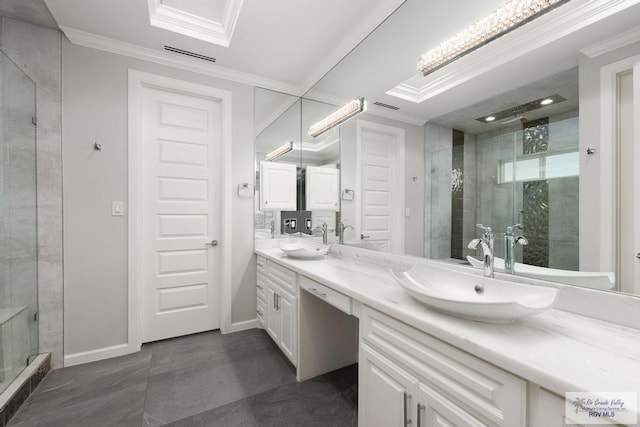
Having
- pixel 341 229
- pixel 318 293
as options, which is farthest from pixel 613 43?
pixel 341 229

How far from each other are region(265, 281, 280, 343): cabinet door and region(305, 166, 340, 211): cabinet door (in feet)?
2.99

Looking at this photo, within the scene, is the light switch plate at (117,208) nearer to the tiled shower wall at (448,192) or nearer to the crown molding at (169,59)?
the crown molding at (169,59)

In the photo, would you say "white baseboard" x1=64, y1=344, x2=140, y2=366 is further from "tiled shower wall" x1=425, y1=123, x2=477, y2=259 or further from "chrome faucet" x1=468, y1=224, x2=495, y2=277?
"chrome faucet" x1=468, y1=224, x2=495, y2=277

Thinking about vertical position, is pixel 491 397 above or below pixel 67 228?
below

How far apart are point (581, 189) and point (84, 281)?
126 inches

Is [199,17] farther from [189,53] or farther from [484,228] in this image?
[484,228]

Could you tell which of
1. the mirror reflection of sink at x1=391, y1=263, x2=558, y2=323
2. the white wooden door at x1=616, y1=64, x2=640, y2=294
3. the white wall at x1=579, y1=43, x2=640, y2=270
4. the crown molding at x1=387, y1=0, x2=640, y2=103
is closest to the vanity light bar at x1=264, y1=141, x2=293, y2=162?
the crown molding at x1=387, y1=0, x2=640, y2=103

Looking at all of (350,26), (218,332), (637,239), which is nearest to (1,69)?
(350,26)

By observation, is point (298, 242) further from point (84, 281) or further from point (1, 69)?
point (1, 69)

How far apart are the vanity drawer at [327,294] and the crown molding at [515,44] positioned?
49.9 inches

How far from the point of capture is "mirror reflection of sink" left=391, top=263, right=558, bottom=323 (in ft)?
2.76

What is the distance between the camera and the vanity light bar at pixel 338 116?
218cm

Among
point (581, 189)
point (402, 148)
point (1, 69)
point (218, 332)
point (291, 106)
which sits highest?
point (291, 106)

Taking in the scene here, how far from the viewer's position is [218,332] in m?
2.72
